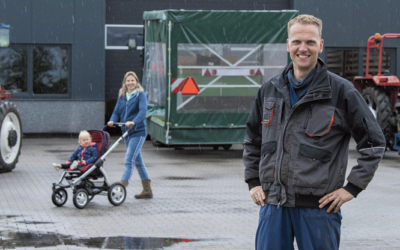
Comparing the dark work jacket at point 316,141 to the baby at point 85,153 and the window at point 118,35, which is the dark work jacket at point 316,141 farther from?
the window at point 118,35

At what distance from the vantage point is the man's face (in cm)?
344

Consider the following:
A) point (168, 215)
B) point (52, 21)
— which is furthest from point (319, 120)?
point (52, 21)

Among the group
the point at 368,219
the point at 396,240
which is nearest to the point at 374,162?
the point at 396,240

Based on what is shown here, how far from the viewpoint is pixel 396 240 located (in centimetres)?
641

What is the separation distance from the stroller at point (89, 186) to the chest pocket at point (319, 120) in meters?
5.07

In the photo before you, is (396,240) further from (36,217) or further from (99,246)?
(36,217)

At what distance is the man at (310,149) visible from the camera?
3361 mm

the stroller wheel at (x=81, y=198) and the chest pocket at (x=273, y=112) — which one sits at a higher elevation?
the chest pocket at (x=273, y=112)

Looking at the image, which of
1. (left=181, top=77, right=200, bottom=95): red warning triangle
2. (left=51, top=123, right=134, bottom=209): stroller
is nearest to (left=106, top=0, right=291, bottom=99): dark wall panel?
(left=181, top=77, right=200, bottom=95): red warning triangle

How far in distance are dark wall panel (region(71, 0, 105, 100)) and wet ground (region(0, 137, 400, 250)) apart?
23.1ft

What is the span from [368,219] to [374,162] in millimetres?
4398

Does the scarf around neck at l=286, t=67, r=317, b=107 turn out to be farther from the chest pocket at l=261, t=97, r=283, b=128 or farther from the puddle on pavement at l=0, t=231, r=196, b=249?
the puddle on pavement at l=0, t=231, r=196, b=249

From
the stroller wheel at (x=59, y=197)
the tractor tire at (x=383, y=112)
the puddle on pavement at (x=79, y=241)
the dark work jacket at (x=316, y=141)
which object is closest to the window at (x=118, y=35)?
the tractor tire at (x=383, y=112)

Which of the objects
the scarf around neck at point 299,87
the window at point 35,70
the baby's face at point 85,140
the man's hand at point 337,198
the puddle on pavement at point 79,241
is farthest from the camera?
the window at point 35,70
